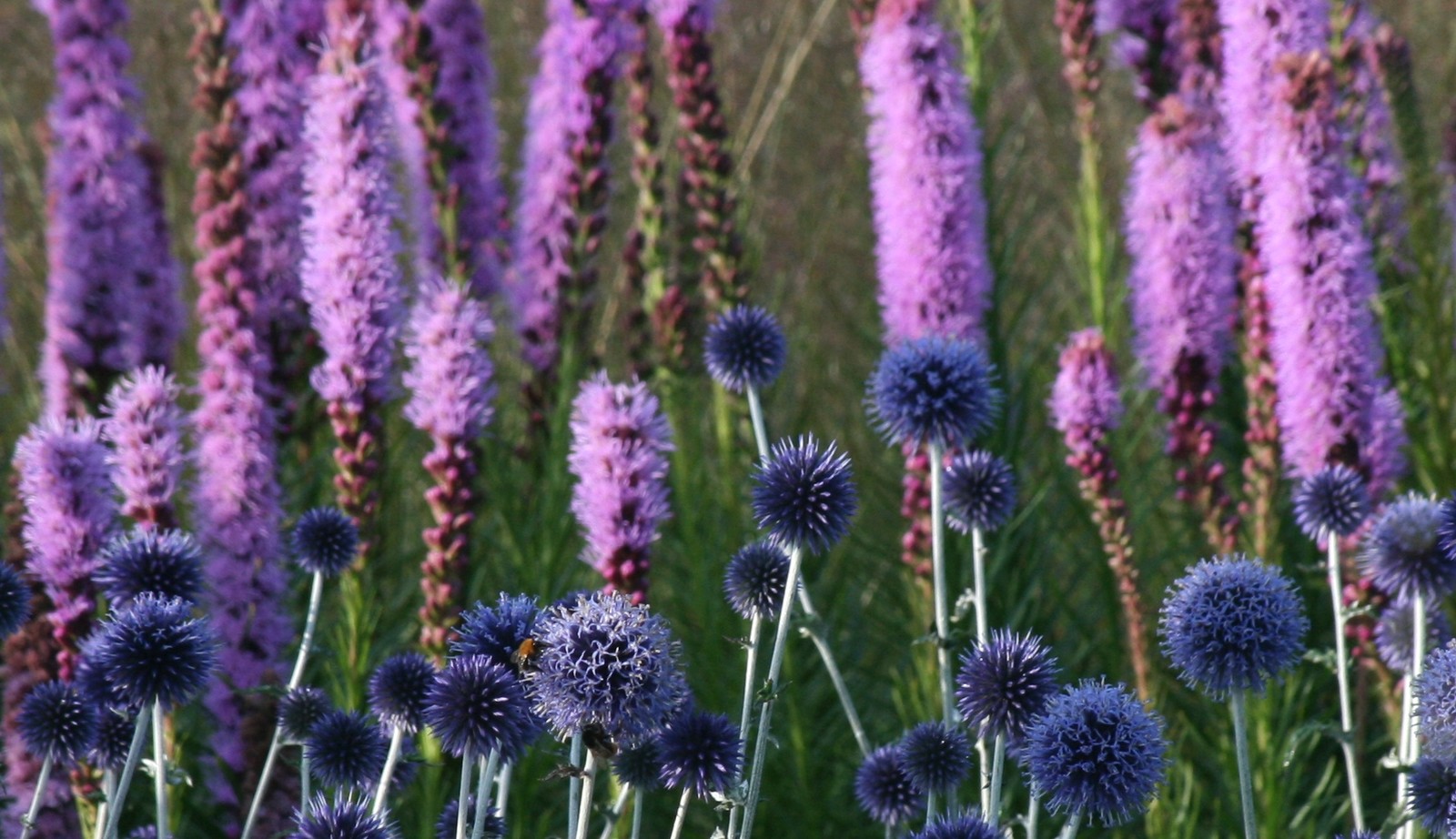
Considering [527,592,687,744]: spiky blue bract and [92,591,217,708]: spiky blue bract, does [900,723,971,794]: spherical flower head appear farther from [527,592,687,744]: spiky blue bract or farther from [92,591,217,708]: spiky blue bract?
[92,591,217,708]: spiky blue bract

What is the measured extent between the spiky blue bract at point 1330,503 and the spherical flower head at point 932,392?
0.66 meters

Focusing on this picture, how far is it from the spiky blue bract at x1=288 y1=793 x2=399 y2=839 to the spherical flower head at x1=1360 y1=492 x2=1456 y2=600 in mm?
1479

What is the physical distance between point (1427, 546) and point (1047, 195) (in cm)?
414

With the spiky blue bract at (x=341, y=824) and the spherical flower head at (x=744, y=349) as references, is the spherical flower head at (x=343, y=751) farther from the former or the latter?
the spherical flower head at (x=744, y=349)

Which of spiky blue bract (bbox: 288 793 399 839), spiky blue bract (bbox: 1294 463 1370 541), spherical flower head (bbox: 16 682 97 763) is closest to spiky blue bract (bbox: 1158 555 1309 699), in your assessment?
spiky blue bract (bbox: 1294 463 1370 541)

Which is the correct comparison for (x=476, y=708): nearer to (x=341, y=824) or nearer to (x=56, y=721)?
(x=341, y=824)

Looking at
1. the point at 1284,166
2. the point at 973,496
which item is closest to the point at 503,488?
the point at 973,496

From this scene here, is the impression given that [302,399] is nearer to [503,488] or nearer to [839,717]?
[503,488]

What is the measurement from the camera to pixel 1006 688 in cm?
203

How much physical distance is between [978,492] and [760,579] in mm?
531

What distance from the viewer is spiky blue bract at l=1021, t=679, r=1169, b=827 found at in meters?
1.73

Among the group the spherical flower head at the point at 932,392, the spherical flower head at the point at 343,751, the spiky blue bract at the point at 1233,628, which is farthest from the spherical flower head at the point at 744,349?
the spiky blue bract at the point at 1233,628

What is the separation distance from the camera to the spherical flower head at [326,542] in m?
2.55

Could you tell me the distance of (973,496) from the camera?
2.58 m
